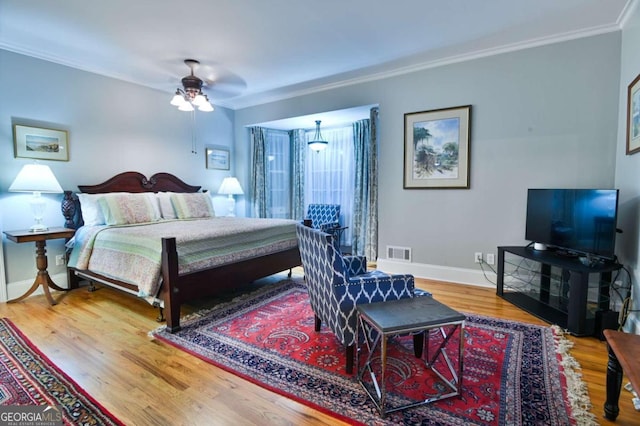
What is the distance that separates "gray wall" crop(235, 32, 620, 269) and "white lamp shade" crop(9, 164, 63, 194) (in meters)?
3.55

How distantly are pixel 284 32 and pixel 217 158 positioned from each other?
9.76ft

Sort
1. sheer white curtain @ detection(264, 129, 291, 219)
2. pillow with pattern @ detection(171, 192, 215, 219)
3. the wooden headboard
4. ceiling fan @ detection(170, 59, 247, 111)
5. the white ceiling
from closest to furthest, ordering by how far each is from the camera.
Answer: the white ceiling → the wooden headboard → ceiling fan @ detection(170, 59, 247, 111) → pillow with pattern @ detection(171, 192, 215, 219) → sheer white curtain @ detection(264, 129, 291, 219)

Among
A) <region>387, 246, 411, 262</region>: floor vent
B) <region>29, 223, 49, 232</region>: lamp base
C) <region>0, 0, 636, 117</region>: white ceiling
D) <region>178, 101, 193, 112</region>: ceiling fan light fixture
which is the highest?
<region>0, 0, 636, 117</region>: white ceiling

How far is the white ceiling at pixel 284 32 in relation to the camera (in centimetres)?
255

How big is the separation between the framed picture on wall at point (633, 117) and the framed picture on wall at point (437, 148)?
1.32 m

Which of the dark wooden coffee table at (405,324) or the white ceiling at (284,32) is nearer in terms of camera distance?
the dark wooden coffee table at (405,324)

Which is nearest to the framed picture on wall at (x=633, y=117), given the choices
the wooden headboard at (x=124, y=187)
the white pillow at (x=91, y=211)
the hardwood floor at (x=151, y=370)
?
the hardwood floor at (x=151, y=370)

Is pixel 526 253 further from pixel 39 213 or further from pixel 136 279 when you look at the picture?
pixel 39 213

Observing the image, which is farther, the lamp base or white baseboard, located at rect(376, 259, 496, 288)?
white baseboard, located at rect(376, 259, 496, 288)

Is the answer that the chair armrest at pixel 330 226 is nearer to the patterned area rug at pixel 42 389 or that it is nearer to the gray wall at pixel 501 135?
the gray wall at pixel 501 135

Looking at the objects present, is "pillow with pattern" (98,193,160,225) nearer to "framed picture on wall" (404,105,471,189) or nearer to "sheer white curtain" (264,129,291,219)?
"sheer white curtain" (264,129,291,219)

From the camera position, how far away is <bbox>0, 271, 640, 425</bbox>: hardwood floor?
1.61 metres

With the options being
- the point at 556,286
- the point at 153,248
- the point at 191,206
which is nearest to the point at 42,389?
the point at 153,248

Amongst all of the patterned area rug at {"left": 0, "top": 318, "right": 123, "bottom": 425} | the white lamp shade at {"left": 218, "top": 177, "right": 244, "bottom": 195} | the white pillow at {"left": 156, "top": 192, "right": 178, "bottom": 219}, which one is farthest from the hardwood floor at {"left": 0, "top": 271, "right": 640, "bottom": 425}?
the white lamp shade at {"left": 218, "top": 177, "right": 244, "bottom": 195}
